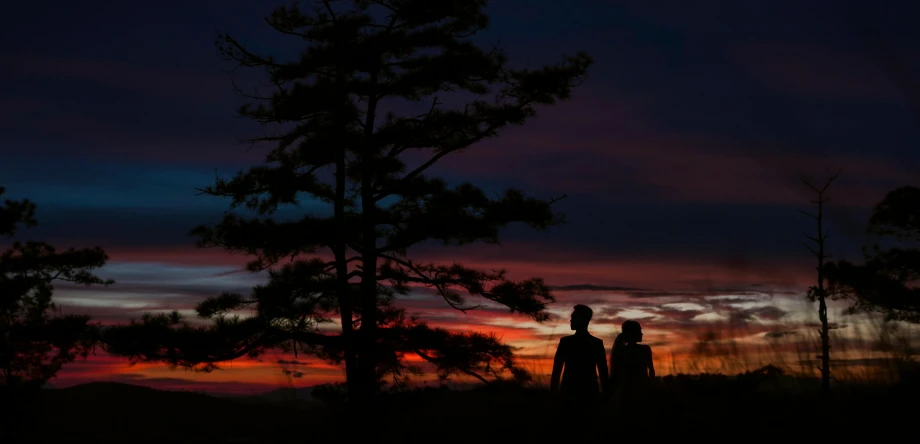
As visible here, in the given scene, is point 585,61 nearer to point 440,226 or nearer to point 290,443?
point 440,226

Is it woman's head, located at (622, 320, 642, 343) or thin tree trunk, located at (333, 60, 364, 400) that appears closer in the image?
woman's head, located at (622, 320, 642, 343)

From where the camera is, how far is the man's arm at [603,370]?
9.87 m

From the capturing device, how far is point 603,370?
32.6ft

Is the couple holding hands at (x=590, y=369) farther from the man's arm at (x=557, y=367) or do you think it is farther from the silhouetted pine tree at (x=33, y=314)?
the silhouetted pine tree at (x=33, y=314)

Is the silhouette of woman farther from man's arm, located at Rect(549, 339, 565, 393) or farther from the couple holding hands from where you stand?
man's arm, located at Rect(549, 339, 565, 393)

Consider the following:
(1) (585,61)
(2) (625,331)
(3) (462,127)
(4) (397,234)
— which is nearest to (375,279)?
(4) (397,234)

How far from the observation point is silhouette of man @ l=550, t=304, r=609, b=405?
975cm

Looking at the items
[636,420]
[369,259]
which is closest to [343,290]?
[369,259]

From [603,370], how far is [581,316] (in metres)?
0.75

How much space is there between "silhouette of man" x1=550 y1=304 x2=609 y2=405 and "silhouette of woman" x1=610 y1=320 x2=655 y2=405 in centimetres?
25

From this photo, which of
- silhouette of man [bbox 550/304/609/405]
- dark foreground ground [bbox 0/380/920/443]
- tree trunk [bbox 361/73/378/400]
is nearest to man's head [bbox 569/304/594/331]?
silhouette of man [bbox 550/304/609/405]

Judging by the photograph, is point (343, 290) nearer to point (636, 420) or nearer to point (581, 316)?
point (581, 316)

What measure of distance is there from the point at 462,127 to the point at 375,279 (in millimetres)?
3777

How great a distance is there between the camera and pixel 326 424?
1303cm
